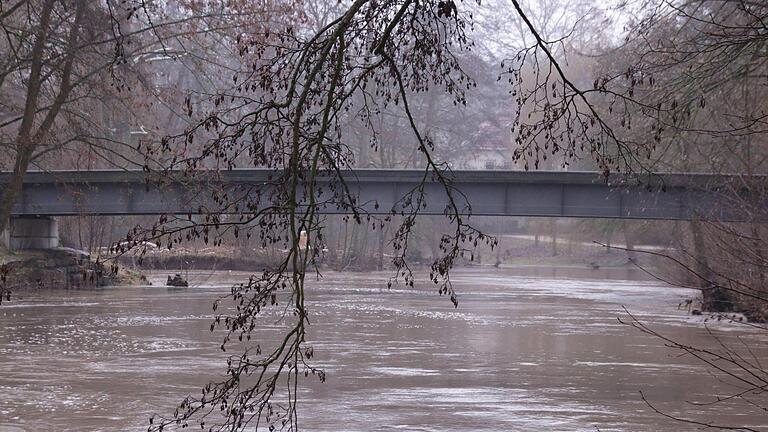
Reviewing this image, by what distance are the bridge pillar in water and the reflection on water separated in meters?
5.88

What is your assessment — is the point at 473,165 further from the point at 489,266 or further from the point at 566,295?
the point at 566,295

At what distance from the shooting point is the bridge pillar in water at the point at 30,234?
141 ft

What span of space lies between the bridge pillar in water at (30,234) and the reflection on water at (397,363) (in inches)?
232

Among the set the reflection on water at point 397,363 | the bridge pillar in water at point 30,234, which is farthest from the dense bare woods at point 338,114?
the bridge pillar in water at point 30,234

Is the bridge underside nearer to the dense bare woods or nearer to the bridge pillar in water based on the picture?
the dense bare woods

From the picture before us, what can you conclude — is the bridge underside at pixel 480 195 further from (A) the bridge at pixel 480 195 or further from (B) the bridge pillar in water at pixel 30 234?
(B) the bridge pillar in water at pixel 30 234

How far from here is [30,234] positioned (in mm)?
43594

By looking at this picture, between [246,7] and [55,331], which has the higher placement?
[246,7]

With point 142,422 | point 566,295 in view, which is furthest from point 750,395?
point 566,295

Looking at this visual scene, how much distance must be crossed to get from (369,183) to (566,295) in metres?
8.57

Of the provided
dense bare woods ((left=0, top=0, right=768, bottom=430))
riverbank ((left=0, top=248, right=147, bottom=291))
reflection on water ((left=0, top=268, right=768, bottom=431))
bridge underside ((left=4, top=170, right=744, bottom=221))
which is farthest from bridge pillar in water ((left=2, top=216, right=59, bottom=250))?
reflection on water ((left=0, top=268, right=768, bottom=431))

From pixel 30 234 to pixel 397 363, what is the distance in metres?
26.3

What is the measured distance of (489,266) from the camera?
232ft

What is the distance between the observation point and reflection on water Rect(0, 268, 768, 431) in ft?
49.6
